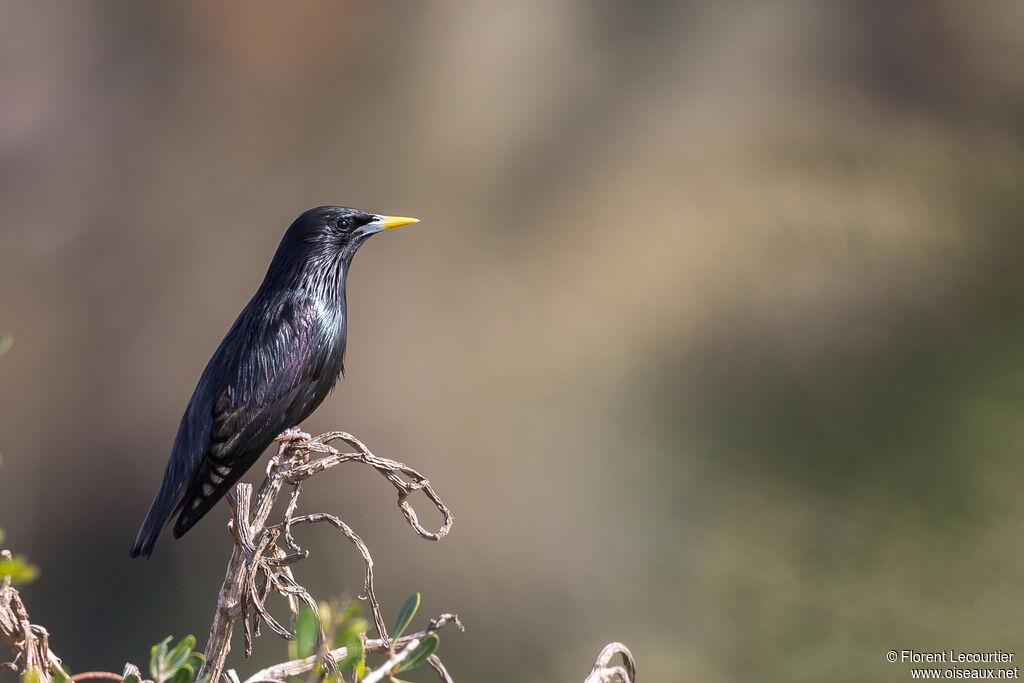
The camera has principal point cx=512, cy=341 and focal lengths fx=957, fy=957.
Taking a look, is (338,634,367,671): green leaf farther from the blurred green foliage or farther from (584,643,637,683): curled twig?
(584,643,637,683): curled twig

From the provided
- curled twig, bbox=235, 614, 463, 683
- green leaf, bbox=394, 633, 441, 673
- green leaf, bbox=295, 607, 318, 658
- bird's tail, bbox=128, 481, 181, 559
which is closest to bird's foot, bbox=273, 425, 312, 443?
bird's tail, bbox=128, 481, 181, 559

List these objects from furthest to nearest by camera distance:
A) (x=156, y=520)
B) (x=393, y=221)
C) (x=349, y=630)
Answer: (x=393, y=221) < (x=156, y=520) < (x=349, y=630)

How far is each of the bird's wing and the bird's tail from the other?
0.02 m

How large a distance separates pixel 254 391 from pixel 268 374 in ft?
0.14

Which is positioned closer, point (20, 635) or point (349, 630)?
point (349, 630)

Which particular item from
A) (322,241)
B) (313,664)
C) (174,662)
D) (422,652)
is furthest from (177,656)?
(322,241)

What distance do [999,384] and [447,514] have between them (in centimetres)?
289

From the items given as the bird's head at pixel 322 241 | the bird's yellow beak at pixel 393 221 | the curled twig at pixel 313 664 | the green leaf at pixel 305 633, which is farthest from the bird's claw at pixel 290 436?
the green leaf at pixel 305 633

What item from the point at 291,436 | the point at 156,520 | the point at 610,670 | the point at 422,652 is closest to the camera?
the point at 422,652

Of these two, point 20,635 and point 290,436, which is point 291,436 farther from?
point 20,635

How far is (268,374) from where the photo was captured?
1945mm

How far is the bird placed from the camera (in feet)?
6.21

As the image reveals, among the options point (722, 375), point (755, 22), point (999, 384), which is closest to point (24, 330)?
point (722, 375)

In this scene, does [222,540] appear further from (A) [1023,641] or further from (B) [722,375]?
(A) [1023,641]
